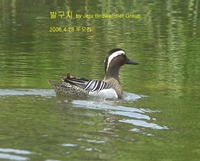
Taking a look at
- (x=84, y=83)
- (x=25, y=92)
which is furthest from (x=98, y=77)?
(x=25, y=92)

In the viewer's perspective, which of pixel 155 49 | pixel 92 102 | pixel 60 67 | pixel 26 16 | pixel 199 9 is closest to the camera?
pixel 92 102

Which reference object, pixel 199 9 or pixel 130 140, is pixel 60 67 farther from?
pixel 199 9

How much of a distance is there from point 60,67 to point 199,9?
38.2 feet

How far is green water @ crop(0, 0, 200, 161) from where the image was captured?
10.0m

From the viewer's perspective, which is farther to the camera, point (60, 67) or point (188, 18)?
point (188, 18)

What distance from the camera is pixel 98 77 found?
15930 millimetres

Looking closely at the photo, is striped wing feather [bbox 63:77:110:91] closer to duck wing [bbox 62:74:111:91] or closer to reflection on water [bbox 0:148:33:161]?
duck wing [bbox 62:74:111:91]

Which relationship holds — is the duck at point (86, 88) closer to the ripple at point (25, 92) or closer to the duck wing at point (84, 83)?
the duck wing at point (84, 83)

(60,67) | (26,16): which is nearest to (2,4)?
(26,16)

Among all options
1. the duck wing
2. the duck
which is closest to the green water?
the duck

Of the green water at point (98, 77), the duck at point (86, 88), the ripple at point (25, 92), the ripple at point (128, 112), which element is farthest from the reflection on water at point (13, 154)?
the duck at point (86, 88)

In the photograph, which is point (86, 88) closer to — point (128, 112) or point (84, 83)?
point (84, 83)

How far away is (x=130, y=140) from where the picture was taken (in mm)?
10406

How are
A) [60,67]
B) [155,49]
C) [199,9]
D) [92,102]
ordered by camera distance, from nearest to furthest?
[92,102] < [60,67] < [155,49] < [199,9]
